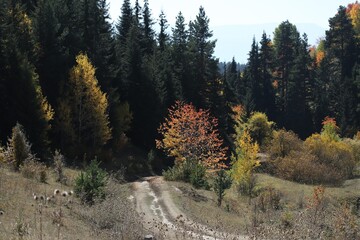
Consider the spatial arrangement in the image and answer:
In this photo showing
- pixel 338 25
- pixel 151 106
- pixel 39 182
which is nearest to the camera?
pixel 39 182

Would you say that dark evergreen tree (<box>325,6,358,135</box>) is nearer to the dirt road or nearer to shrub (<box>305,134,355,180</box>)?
shrub (<box>305,134,355,180</box>)

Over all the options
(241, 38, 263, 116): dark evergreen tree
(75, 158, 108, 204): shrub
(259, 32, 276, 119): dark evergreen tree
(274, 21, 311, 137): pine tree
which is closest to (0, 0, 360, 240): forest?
(75, 158, 108, 204): shrub

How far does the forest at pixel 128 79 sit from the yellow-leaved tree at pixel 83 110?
9 centimetres

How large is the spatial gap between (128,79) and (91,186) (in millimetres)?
32162

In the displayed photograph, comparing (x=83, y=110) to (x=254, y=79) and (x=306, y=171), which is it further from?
(x=254, y=79)

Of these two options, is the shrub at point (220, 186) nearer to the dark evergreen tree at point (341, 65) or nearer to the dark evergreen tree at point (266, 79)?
the dark evergreen tree at point (341, 65)

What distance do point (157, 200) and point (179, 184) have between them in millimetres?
4476

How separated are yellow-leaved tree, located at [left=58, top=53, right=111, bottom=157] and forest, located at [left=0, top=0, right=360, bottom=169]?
9cm

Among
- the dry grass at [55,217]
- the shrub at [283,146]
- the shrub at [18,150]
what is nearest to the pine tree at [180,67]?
the shrub at [283,146]

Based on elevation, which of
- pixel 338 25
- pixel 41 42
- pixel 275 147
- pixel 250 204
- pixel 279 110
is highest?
pixel 338 25

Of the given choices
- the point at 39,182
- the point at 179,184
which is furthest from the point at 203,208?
the point at 39,182

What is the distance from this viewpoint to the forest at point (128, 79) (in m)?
32.2

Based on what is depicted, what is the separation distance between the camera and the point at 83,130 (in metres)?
39.2

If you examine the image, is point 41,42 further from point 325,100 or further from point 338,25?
point 338,25
